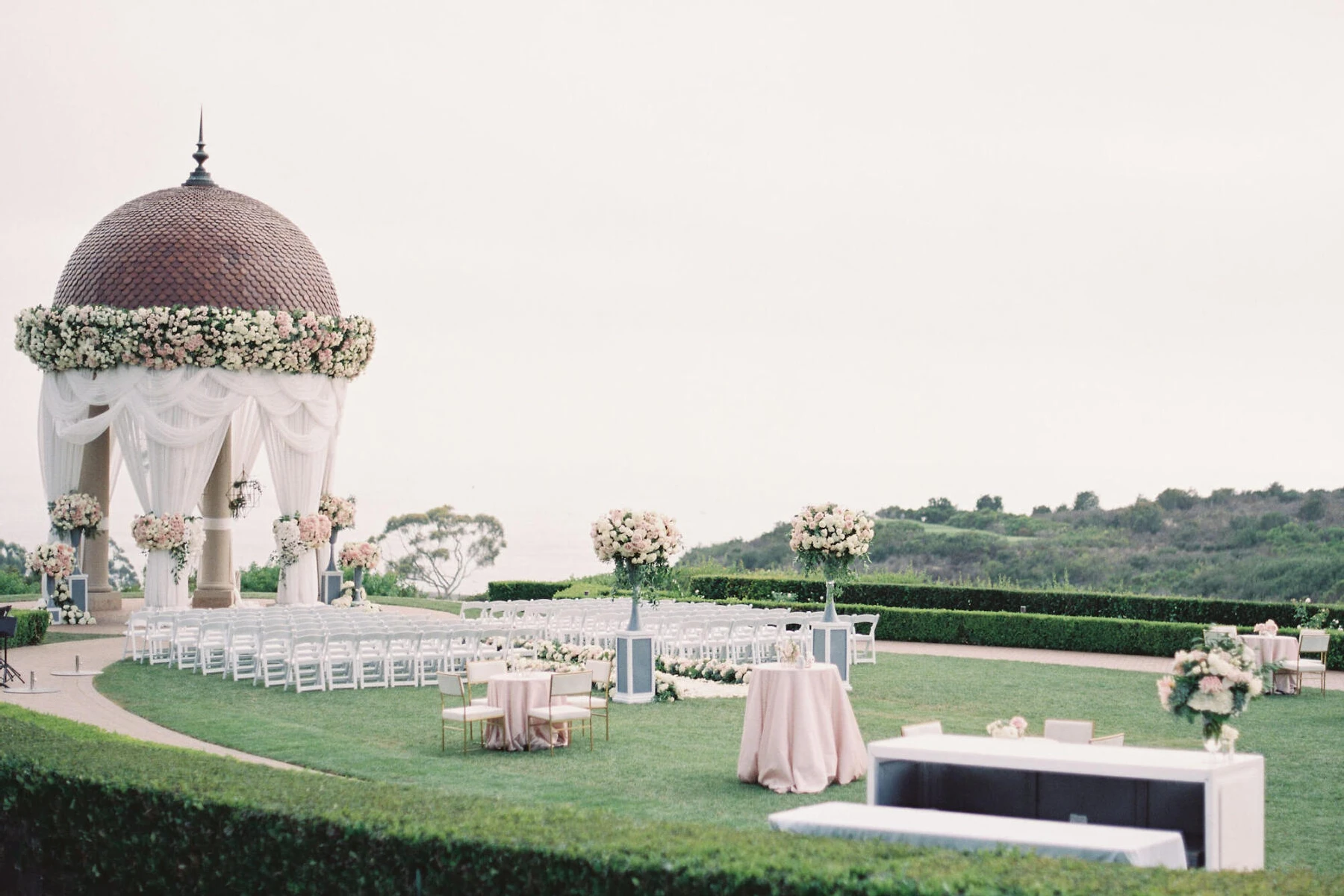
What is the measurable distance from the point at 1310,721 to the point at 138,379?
20735 mm

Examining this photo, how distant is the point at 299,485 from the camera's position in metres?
28.4

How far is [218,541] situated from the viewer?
29922mm

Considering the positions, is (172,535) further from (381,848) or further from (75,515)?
(381,848)

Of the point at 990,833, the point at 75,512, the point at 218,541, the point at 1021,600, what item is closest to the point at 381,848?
the point at 990,833

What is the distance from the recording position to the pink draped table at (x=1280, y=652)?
758 inches

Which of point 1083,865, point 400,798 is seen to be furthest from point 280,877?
point 1083,865

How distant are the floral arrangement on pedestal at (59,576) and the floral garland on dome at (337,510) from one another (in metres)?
4.67

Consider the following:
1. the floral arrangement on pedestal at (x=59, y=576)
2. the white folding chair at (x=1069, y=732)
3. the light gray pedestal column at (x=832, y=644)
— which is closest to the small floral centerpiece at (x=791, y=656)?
the white folding chair at (x=1069, y=732)

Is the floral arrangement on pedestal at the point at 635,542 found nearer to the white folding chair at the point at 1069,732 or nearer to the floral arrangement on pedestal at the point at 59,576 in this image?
the white folding chair at the point at 1069,732

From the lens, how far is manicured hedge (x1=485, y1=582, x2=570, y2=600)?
111 feet

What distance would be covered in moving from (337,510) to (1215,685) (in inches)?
893

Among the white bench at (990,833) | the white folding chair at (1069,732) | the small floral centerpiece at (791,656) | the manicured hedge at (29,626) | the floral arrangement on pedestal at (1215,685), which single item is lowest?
the manicured hedge at (29,626)

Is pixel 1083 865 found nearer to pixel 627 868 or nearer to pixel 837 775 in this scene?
pixel 627 868

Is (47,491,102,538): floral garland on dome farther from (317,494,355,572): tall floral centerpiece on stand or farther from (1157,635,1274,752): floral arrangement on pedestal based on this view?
(1157,635,1274,752): floral arrangement on pedestal
